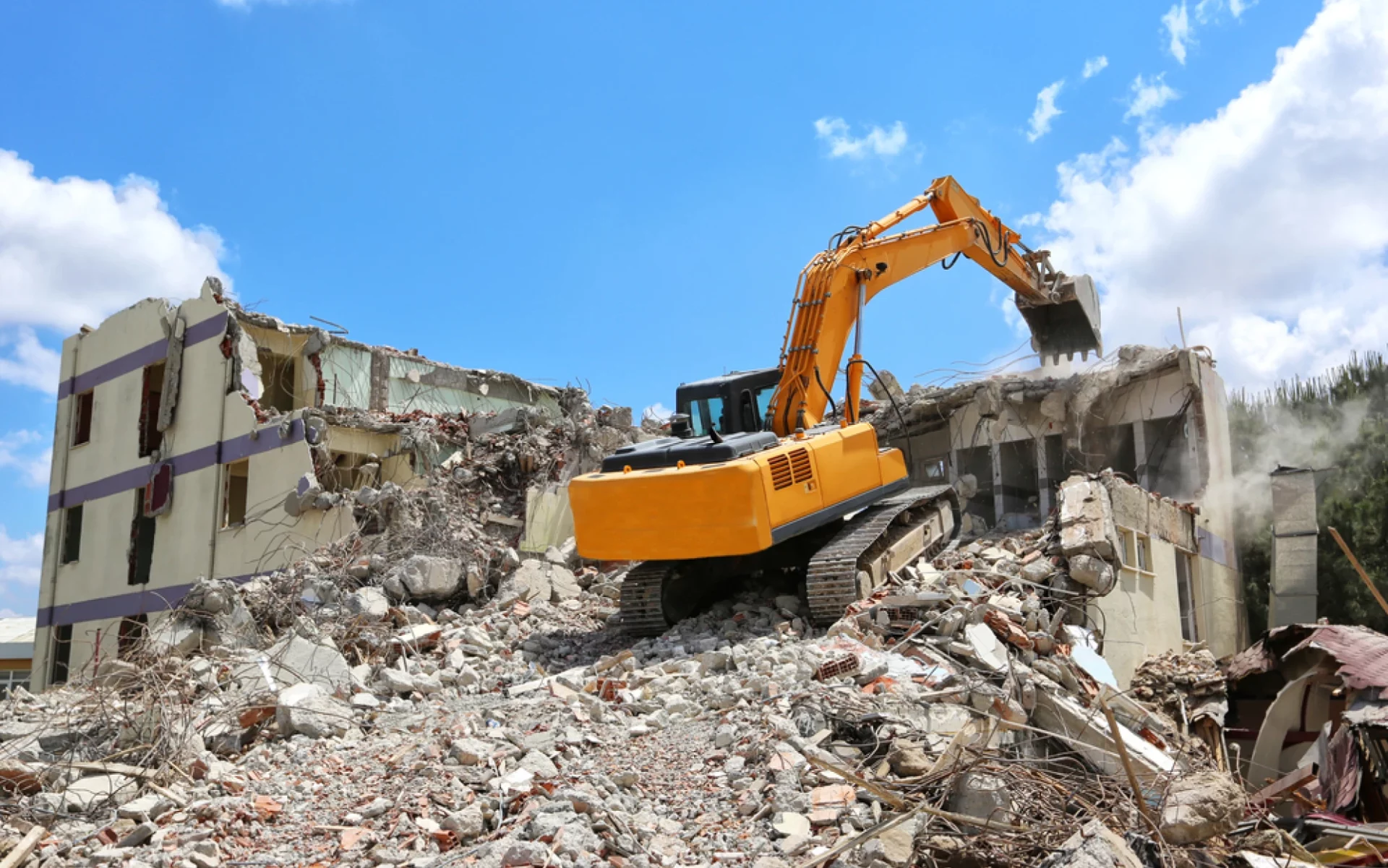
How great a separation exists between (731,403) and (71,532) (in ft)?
56.4

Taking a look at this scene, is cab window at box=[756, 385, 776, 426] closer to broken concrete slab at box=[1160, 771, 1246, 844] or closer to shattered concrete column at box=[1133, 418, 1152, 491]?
broken concrete slab at box=[1160, 771, 1246, 844]

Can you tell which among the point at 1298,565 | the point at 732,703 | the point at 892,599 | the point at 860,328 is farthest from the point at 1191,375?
the point at 732,703

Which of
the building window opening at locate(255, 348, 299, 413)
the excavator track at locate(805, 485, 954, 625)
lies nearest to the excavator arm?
the excavator track at locate(805, 485, 954, 625)

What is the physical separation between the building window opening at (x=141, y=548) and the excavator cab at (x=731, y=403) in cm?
1316

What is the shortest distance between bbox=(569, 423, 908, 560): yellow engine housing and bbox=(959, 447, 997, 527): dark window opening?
5870 millimetres

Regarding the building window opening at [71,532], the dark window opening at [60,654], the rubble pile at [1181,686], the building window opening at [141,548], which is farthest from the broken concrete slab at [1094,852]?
the building window opening at [71,532]

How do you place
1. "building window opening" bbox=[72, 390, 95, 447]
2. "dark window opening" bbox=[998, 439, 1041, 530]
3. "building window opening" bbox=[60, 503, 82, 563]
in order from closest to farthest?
"dark window opening" bbox=[998, 439, 1041, 530], "building window opening" bbox=[60, 503, 82, 563], "building window opening" bbox=[72, 390, 95, 447]

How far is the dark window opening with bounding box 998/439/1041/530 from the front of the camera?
1480 centimetres

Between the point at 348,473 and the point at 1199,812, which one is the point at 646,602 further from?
the point at 348,473

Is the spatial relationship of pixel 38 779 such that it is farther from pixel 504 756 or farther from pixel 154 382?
pixel 154 382

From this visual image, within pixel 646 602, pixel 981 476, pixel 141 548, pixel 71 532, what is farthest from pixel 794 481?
pixel 71 532

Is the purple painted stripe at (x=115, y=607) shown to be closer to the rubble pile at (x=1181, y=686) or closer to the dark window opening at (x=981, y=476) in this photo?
the dark window opening at (x=981, y=476)

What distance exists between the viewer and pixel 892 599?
8.54m

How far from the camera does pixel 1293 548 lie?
15477mm
